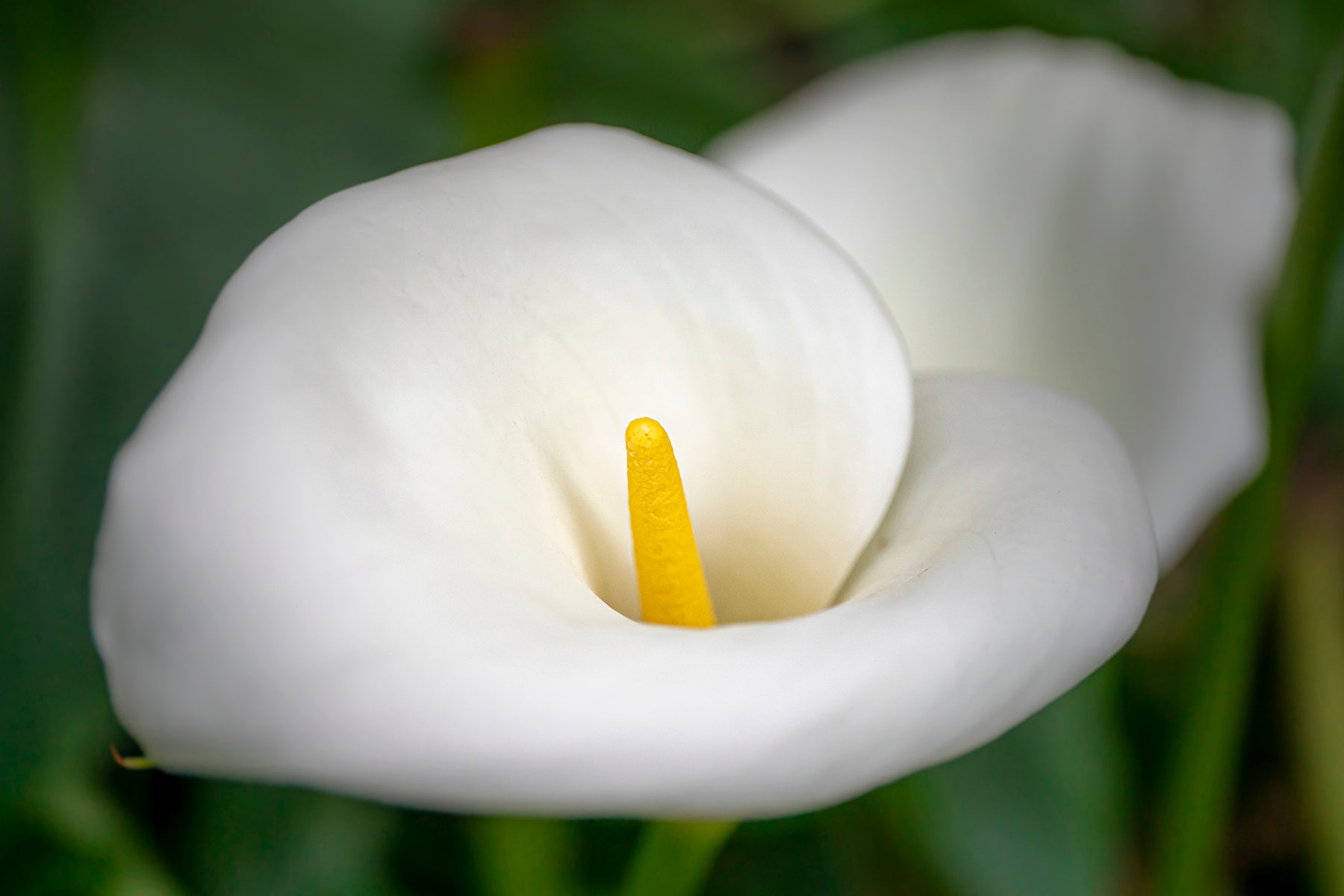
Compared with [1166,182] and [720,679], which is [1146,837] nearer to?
[1166,182]

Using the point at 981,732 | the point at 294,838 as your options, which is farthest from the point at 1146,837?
the point at 981,732

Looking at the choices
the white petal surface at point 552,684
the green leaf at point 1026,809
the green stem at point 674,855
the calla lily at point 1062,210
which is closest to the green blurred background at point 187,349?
the green leaf at point 1026,809

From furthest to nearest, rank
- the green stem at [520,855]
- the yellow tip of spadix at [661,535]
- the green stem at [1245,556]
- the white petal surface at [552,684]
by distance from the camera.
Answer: the green stem at [520,855], the green stem at [1245,556], the yellow tip of spadix at [661,535], the white petal surface at [552,684]

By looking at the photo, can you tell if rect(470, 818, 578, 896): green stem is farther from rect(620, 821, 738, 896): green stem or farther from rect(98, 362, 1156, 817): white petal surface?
rect(98, 362, 1156, 817): white petal surface

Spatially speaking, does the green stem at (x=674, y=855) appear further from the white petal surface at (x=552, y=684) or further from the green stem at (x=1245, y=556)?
the green stem at (x=1245, y=556)

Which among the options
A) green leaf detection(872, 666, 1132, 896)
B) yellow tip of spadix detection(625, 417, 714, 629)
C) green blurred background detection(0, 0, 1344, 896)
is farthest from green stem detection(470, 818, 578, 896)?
yellow tip of spadix detection(625, 417, 714, 629)

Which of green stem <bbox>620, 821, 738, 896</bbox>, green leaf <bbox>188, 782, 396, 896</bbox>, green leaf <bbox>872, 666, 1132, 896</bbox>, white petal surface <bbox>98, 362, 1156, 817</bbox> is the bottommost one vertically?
green leaf <bbox>188, 782, 396, 896</bbox>
